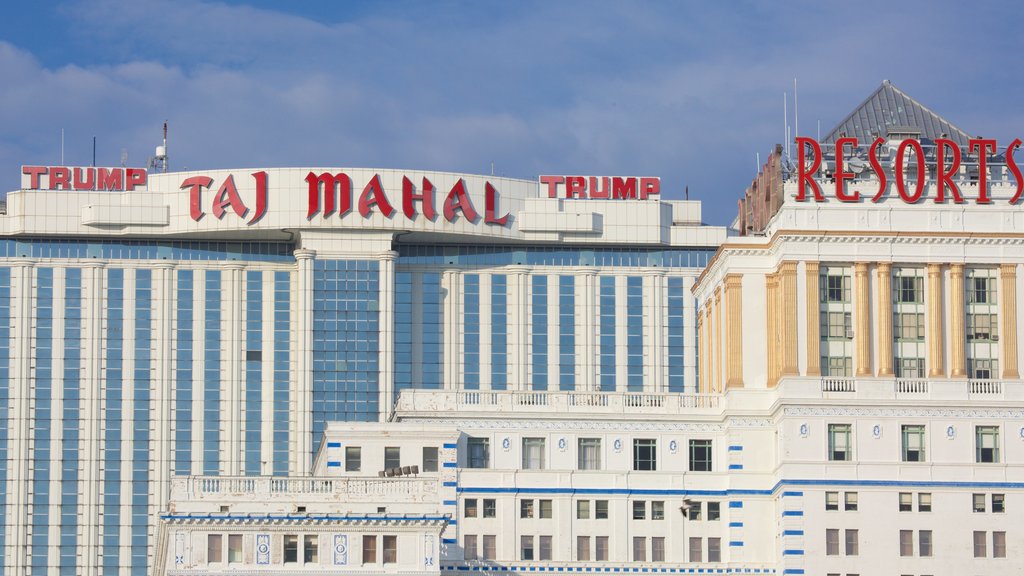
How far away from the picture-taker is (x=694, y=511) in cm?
16725

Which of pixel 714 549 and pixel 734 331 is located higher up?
pixel 734 331

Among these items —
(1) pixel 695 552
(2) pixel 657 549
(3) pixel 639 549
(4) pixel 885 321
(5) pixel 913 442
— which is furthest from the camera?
(4) pixel 885 321

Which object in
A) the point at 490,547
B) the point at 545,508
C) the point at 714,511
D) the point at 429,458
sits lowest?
the point at 490,547

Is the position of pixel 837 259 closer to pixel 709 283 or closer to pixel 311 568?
pixel 709 283

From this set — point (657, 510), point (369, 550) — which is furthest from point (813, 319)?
point (369, 550)

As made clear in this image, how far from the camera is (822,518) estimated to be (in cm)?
16375

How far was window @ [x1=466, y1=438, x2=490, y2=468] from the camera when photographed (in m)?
167

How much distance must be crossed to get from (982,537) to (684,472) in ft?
61.6

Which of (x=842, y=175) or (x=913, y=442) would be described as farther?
(x=842, y=175)

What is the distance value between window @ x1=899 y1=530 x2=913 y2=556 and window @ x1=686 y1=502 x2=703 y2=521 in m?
12.7

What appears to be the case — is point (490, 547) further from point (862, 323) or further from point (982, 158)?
point (982, 158)

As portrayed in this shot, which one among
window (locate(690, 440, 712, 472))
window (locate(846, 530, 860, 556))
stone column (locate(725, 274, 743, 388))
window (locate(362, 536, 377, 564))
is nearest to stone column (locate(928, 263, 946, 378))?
window (locate(846, 530, 860, 556))

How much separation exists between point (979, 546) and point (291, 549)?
43.1 metres

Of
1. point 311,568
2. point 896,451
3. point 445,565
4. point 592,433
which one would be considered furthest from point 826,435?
point 311,568
